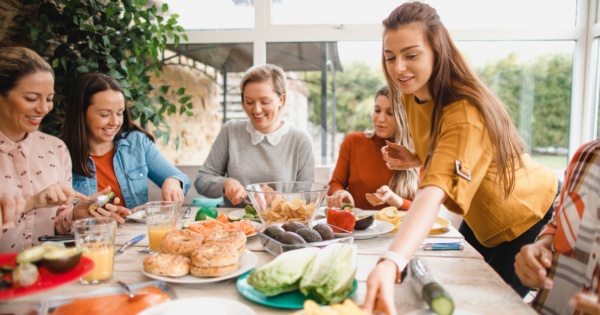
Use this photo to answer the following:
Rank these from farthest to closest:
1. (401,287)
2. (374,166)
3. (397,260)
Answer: (374,166), (401,287), (397,260)

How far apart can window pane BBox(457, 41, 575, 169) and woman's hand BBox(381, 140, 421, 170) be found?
1828mm

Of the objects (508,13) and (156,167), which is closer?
(156,167)

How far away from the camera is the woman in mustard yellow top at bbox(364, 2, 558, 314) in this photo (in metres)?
1.02

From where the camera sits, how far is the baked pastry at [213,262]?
1.01 m

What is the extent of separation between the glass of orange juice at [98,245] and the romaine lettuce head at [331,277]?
1.68 ft

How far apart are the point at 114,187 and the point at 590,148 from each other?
213cm

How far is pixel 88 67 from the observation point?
262 centimetres

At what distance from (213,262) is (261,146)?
156 cm

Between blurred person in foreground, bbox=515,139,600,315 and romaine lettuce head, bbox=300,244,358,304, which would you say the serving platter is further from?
blurred person in foreground, bbox=515,139,600,315

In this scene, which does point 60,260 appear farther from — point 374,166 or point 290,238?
point 374,166

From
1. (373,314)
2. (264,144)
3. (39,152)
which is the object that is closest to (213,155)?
(264,144)

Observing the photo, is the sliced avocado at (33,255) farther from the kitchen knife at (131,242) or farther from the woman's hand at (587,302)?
the woman's hand at (587,302)

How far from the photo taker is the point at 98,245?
105 centimetres

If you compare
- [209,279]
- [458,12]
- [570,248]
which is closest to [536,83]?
[458,12]
